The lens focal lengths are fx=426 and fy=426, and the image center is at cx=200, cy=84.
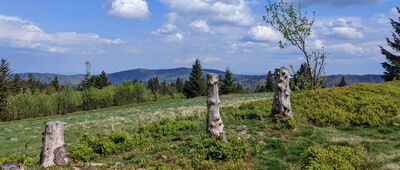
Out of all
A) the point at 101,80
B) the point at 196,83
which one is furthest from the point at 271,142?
the point at 101,80

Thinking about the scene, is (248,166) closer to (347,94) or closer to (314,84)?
(347,94)

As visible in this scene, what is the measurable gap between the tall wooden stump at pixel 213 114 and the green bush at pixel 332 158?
350 cm

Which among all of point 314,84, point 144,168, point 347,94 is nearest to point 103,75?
point 314,84

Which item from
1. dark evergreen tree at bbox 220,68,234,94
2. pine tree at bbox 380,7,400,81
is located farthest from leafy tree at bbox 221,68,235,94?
pine tree at bbox 380,7,400,81

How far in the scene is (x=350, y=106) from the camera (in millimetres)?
25234

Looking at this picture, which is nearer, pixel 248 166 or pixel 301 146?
pixel 248 166

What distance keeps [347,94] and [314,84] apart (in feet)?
32.0

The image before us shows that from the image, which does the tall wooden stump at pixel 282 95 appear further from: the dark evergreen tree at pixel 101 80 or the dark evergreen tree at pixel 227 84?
the dark evergreen tree at pixel 101 80

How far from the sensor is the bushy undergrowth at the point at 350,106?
23.0m

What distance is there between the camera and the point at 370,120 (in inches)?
890

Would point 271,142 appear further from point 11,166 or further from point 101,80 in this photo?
point 101,80

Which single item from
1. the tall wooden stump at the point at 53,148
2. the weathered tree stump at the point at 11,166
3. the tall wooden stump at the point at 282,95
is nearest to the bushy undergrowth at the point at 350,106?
the tall wooden stump at the point at 282,95

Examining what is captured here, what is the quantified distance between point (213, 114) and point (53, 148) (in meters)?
6.51

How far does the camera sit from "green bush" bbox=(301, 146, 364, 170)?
15.5 meters
